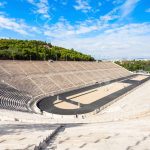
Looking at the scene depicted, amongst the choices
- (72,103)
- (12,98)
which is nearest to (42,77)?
(72,103)

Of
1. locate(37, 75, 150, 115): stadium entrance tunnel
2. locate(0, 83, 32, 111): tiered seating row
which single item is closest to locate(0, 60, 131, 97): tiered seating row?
locate(0, 83, 32, 111): tiered seating row

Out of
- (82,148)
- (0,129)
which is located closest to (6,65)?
(0,129)

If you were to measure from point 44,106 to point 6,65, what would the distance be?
815 inches

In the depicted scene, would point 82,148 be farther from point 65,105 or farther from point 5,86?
point 5,86

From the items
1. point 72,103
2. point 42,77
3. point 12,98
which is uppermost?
point 42,77

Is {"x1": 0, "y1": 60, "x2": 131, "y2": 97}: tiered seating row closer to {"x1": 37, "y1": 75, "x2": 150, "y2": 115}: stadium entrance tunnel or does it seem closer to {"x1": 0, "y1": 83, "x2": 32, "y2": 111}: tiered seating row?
{"x1": 0, "y1": 83, "x2": 32, "y2": 111}: tiered seating row

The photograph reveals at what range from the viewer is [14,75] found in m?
52.8

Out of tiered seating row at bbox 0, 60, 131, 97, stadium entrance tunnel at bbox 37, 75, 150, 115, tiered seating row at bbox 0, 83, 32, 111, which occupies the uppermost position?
tiered seating row at bbox 0, 60, 131, 97

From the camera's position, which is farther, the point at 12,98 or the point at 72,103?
the point at 72,103

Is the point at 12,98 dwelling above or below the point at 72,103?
above

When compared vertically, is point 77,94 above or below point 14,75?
below

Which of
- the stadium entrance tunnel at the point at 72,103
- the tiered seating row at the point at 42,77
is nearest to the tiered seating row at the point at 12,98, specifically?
the stadium entrance tunnel at the point at 72,103

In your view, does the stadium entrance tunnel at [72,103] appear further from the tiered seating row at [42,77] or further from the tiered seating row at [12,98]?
the tiered seating row at [42,77]

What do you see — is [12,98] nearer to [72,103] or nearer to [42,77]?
[72,103]
